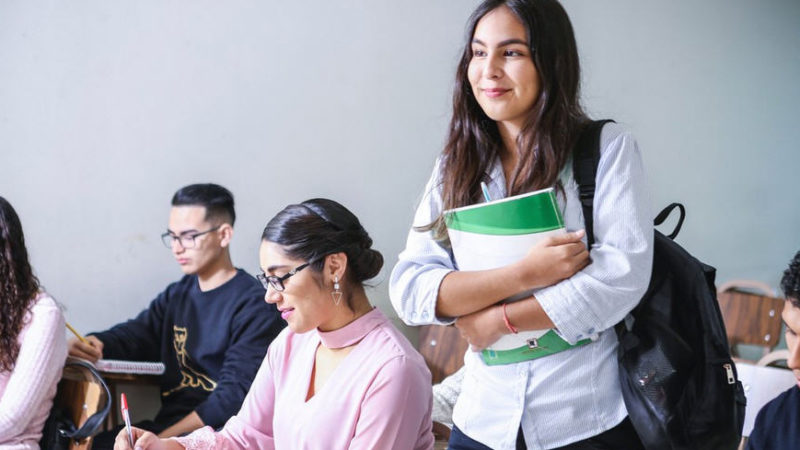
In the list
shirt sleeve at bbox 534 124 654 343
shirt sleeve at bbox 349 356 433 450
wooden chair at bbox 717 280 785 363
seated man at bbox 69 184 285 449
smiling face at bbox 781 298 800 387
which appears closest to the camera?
shirt sleeve at bbox 534 124 654 343

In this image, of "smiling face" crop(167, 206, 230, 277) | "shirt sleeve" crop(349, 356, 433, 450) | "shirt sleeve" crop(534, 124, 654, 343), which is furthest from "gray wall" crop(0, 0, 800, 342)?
"shirt sleeve" crop(534, 124, 654, 343)

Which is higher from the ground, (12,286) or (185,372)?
(12,286)

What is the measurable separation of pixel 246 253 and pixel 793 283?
2.17m

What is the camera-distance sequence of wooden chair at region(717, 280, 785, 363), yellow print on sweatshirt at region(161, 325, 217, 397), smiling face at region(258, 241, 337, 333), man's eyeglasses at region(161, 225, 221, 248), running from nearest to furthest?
smiling face at region(258, 241, 337, 333), yellow print on sweatshirt at region(161, 325, 217, 397), man's eyeglasses at region(161, 225, 221, 248), wooden chair at region(717, 280, 785, 363)

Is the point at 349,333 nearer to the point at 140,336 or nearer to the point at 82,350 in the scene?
the point at 82,350

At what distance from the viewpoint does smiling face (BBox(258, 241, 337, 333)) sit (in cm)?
176

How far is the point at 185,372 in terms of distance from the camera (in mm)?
3121

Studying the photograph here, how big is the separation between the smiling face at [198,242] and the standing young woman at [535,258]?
1834 mm

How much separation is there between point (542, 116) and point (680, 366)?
0.41 metres

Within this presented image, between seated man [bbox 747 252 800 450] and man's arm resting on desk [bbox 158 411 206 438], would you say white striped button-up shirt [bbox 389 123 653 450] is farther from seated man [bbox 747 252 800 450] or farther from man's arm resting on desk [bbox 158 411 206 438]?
man's arm resting on desk [bbox 158 411 206 438]

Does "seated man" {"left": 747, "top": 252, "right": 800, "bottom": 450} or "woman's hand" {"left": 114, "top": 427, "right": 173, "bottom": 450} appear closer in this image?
"woman's hand" {"left": 114, "top": 427, "right": 173, "bottom": 450}

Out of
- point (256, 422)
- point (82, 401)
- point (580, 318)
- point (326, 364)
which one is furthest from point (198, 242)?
point (580, 318)

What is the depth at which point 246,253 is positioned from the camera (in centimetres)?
354

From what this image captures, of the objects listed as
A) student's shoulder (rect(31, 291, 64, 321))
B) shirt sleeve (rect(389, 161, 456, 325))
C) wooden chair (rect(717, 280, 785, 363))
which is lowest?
wooden chair (rect(717, 280, 785, 363))
